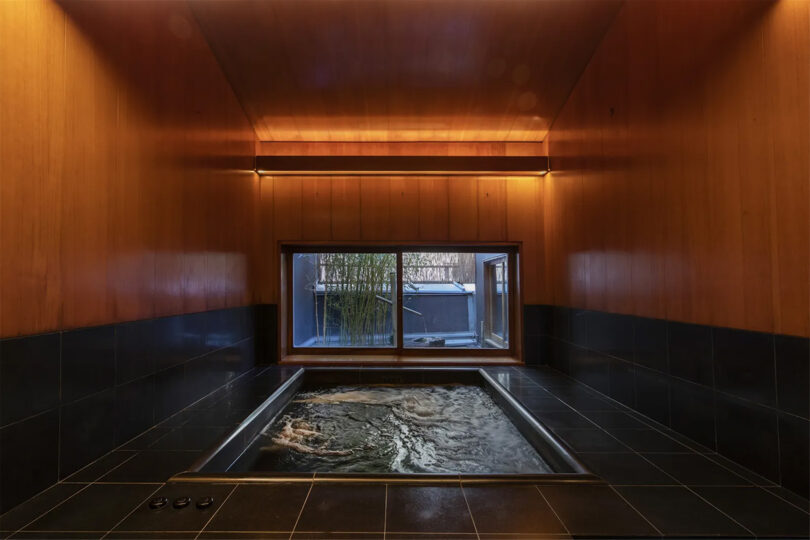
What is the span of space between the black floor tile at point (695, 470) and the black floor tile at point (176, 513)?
6.24 feet

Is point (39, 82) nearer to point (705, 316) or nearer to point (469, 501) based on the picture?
point (469, 501)

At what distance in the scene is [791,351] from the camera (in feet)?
4.83

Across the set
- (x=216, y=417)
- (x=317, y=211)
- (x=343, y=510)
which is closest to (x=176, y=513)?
(x=343, y=510)

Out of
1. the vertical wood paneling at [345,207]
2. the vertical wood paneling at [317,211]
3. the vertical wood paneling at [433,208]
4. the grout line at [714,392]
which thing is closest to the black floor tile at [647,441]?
the grout line at [714,392]

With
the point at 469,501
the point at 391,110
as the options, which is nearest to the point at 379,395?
the point at 469,501

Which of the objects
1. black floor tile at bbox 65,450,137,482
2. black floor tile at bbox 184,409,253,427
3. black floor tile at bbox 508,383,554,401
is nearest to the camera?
black floor tile at bbox 65,450,137,482

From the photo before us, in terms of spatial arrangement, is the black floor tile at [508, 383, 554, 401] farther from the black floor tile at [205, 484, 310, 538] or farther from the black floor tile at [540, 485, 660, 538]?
the black floor tile at [205, 484, 310, 538]

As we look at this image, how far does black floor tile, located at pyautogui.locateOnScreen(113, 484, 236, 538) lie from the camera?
1.31 metres

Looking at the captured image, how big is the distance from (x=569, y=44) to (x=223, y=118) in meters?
2.85

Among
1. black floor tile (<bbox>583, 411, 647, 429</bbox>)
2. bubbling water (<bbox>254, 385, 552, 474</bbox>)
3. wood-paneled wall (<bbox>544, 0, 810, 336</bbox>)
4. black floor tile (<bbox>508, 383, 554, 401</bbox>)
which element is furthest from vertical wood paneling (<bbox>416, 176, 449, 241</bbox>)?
black floor tile (<bbox>583, 411, 647, 429</bbox>)

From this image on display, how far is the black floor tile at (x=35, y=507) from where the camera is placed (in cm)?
132

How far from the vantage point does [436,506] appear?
4.74ft

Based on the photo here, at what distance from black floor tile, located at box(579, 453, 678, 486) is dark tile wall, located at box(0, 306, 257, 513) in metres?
2.30

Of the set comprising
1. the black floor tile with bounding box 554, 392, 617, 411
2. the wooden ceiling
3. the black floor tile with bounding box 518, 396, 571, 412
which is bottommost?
the black floor tile with bounding box 518, 396, 571, 412
